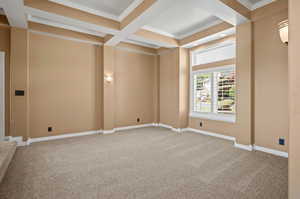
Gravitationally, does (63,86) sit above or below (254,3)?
below

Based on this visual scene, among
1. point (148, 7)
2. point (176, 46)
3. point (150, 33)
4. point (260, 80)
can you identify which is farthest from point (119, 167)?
point (176, 46)

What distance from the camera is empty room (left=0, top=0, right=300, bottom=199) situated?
2.13 metres

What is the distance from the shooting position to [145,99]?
20.8 feet

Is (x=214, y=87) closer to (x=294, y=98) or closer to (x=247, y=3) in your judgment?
(x=247, y=3)

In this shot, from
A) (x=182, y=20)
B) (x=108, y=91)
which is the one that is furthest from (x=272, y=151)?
(x=108, y=91)

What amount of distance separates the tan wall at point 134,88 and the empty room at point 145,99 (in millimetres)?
49

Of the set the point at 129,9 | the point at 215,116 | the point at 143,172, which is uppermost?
the point at 129,9

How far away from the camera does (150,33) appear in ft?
15.4

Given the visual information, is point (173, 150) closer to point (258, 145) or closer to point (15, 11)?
point (258, 145)

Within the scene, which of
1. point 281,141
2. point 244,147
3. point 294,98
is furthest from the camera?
point 244,147

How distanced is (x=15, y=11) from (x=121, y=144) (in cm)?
369

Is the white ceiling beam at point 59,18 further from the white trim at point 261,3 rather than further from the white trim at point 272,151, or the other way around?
the white trim at point 272,151

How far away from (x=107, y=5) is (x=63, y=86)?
8.83 feet

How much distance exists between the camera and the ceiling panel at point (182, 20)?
11.7 ft
